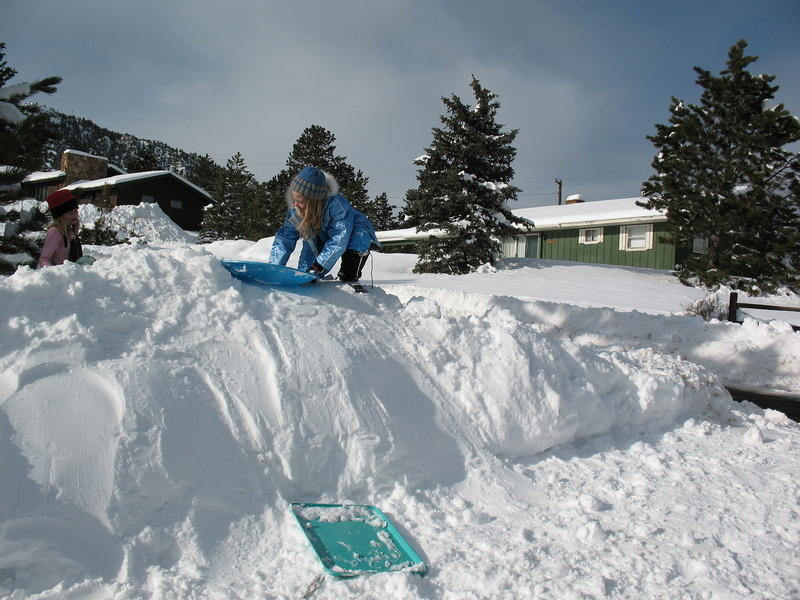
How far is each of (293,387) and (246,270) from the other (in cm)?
112

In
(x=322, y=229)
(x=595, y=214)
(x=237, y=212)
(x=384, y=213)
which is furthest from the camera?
(x=384, y=213)

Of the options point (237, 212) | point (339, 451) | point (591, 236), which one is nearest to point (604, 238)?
point (591, 236)

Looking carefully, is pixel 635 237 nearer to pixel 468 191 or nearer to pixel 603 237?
pixel 603 237

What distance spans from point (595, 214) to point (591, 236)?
3.38 ft

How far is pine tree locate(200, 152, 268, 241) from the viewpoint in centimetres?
3070

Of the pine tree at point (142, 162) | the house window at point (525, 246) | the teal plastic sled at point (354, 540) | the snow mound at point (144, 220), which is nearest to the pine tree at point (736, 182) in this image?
the house window at point (525, 246)

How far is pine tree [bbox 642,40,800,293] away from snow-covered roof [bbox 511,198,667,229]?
8.71 feet

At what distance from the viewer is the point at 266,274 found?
3.82m

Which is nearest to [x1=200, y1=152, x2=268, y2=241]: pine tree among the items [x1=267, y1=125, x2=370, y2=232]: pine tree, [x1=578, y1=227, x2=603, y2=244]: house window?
[x1=267, y1=125, x2=370, y2=232]: pine tree

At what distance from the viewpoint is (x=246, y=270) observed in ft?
12.4

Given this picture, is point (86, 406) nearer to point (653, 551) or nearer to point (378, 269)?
point (653, 551)

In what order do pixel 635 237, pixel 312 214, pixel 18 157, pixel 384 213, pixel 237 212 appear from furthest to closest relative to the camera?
1. pixel 384 213
2. pixel 237 212
3. pixel 635 237
4. pixel 18 157
5. pixel 312 214

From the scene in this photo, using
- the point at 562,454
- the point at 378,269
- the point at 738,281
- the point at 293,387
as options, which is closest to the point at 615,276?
the point at 738,281

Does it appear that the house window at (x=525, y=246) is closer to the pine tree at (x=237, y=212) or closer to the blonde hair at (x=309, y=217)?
Answer: the pine tree at (x=237, y=212)
